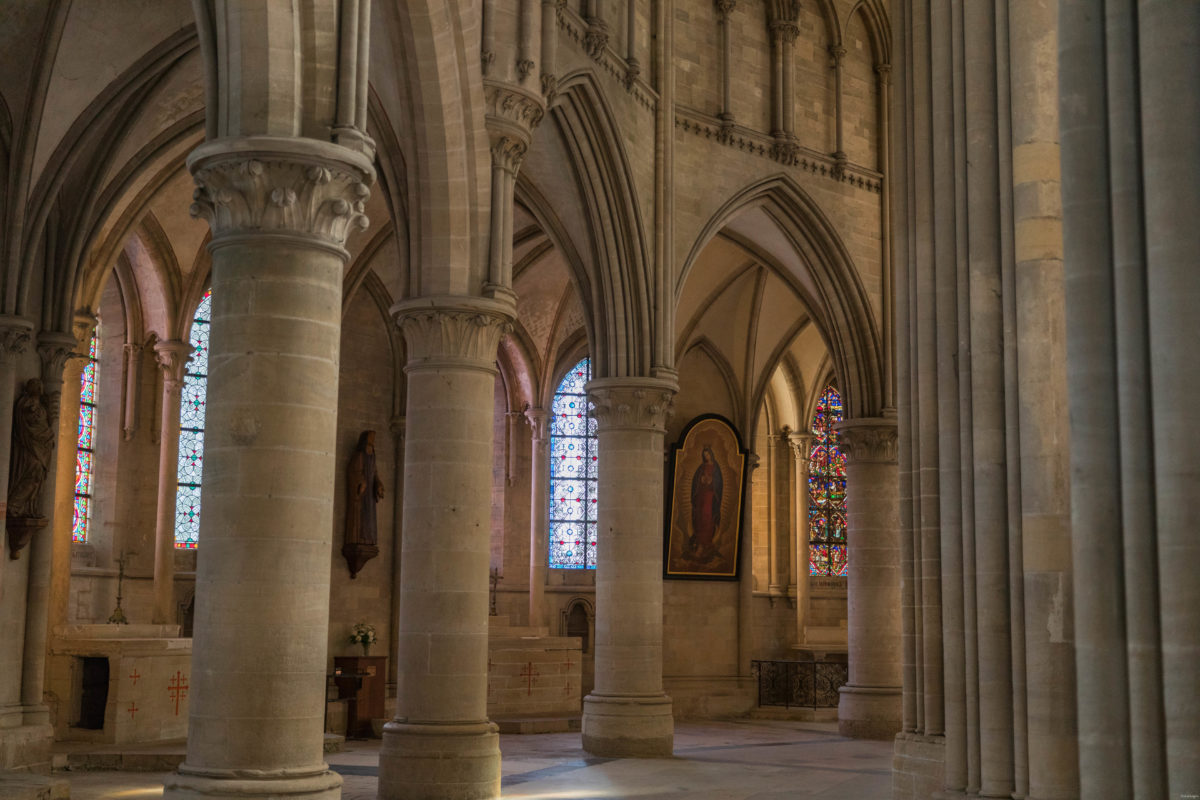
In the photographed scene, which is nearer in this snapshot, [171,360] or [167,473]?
[167,473]

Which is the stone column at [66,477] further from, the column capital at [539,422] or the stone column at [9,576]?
the column capital at [539,422]

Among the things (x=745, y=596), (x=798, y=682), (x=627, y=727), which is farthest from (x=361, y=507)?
(x=798, y=682)

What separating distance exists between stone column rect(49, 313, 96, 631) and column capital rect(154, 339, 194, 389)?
6.76 feet

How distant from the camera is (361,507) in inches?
860

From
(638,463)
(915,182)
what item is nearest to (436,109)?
(915,182)

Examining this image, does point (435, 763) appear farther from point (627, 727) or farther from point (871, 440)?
point (871, 440)

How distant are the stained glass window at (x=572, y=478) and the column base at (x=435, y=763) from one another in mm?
12781

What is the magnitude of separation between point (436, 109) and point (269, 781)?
638 centimetres

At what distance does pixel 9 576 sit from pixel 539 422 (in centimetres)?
1125

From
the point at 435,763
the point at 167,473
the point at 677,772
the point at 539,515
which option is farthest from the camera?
the point at 539,515

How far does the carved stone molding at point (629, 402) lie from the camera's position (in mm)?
16625

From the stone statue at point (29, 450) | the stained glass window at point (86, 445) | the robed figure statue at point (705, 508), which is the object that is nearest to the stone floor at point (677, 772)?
the stone statue at point (29, 450)

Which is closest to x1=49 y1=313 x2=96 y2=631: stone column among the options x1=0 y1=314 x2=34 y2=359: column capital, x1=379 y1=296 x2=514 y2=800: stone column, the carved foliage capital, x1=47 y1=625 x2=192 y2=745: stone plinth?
x1=47 y1=625 x2=192 y2=745: stone plinth

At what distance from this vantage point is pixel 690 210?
60.4 feet
